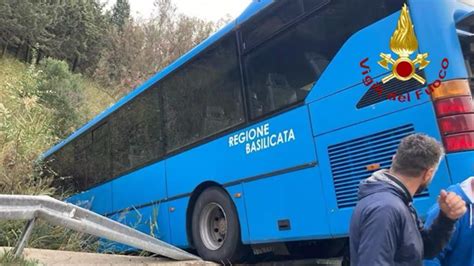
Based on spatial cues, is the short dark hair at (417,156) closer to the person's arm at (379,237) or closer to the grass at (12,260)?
the person's arm at (379,237)

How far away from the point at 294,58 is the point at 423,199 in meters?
2.03

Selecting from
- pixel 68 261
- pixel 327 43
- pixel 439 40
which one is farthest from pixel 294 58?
pixel 68 261

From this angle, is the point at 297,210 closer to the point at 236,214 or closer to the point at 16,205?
the point at 236,214

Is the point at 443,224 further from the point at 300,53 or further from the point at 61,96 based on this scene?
the point at 61,96

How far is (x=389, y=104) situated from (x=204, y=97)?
3.15 meters

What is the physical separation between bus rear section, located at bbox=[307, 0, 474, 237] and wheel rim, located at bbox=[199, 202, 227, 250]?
→ 2.13 metres

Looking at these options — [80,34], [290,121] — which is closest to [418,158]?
[290,121]

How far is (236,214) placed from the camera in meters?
5.91

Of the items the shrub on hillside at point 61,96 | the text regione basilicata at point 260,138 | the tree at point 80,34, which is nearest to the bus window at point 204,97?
the text regione basilicata at point 260,138

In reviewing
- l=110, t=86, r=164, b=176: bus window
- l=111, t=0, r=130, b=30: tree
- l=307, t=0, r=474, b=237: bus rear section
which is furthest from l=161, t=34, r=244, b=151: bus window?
l=111, t=0, r=130, b=30: tree

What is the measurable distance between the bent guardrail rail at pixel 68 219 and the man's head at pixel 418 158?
3.90 metres

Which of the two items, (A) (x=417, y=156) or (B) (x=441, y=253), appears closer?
(A) (x=417, y=156)

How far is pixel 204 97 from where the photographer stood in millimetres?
6629

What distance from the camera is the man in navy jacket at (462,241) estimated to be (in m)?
2.36
